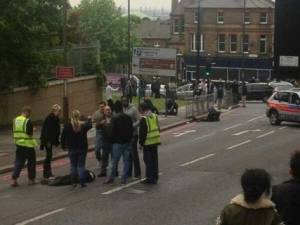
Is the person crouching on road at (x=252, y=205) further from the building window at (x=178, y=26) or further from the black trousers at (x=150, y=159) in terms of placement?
the building window at (x=178, y=26)

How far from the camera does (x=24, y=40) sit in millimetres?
29969

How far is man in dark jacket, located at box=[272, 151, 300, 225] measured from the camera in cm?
588

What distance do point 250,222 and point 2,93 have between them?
25.4 metres

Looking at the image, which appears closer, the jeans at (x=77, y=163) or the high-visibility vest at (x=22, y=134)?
the jeans at (x=77, y=163)

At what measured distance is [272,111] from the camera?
1366 inches

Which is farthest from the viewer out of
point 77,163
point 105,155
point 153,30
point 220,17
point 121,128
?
point 153,30

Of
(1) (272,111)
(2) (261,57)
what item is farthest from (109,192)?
(2) (261,57)

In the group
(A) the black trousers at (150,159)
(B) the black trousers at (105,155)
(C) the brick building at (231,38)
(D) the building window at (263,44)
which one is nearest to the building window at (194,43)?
(C) the brick building at (231,38)

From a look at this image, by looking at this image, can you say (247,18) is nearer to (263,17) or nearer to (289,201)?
(263,17)

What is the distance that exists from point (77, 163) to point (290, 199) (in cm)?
1046

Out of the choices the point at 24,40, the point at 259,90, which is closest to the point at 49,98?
the point at 24,40

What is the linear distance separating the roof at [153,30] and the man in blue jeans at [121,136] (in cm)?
10129

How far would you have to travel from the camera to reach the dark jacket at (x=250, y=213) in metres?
5.07

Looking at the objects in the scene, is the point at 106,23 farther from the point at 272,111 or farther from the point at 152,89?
the point at 272,111
